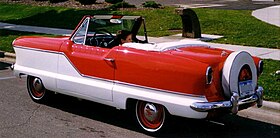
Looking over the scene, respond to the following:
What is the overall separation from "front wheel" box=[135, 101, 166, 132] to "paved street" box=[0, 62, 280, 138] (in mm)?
133

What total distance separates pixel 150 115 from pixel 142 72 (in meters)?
0.56

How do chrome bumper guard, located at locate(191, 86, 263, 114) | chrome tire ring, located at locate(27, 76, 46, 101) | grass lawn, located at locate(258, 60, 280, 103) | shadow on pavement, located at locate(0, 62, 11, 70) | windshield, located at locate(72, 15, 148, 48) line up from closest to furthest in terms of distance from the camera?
chrome bumper guard, located at locate(191, 86, 263, 114) → windshield, located at locate(72, 15, 148, 48) → grass lawn, located at locate(258, 60, 280, 103) → chrome tire ring, located at locate(27, 76, 46, 101) → shadow on pavement, located at locate(0, 62, 11, 70)

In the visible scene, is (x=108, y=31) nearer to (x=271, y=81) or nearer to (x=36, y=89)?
(x=36, y=89)

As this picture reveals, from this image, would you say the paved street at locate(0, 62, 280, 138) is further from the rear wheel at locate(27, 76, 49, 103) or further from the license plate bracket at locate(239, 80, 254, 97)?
the license plate bracket at locate(239, 80, 254, 97)

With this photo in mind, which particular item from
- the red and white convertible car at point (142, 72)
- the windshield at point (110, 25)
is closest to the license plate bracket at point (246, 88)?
the red and white convertible car at point (142, 72)

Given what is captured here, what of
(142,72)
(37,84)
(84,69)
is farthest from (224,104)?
(37,84)

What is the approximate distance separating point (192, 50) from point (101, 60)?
3.95 feet

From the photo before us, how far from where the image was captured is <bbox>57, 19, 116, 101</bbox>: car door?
634 centimetres

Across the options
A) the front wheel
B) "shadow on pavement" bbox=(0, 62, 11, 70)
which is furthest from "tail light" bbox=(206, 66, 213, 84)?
"shadow on pavement" bbox=(0, 62, 11, 70)

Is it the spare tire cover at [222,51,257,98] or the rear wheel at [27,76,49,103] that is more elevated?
the spare tire cover at [222,51,257,98]

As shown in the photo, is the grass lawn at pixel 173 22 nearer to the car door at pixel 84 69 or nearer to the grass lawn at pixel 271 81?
the grass lawn at pixel 271 81

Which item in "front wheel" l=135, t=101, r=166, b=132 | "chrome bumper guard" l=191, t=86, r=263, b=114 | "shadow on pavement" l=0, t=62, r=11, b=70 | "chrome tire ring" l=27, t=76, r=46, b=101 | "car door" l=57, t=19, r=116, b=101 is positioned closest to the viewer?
"chrome bumper guard" l=191, t=86, r=263, b=114

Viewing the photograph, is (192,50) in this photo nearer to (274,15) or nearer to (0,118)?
(0,118)

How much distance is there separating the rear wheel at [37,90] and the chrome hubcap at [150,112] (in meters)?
2.12
